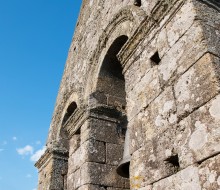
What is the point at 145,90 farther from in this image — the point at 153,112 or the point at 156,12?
the point at 156,12

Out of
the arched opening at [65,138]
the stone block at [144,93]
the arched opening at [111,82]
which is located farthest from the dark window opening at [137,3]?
the arched opening at [65,138]

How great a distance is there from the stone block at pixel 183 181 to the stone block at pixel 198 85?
498 mm

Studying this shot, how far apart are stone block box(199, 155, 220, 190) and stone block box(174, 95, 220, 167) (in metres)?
0.04

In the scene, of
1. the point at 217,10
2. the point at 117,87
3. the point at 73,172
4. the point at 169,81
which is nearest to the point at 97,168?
the point at 73,172

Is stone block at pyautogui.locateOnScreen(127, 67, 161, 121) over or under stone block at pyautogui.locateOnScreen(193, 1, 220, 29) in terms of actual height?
under

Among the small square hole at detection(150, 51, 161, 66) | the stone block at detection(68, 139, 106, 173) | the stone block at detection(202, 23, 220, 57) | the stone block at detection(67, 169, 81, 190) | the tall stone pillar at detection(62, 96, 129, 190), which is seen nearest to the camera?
the stone block at detection(202, 23, 220, 57)

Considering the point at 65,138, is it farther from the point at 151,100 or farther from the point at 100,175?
the point at 151,100

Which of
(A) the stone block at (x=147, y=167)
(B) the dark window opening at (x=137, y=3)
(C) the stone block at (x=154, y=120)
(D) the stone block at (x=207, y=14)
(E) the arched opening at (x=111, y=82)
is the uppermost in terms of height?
(B) the dark window opening at (x=137, y=3)

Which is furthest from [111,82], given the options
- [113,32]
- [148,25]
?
[148,25]

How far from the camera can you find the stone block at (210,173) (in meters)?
1.89

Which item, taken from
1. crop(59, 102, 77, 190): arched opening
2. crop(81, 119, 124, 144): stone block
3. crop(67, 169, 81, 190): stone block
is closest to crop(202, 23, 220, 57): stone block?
crop(81, 119, 124, 144): stone block

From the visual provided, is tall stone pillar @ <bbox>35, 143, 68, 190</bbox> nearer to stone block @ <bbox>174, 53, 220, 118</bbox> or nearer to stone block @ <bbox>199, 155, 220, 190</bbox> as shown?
stone block @ <bbox>174, 53, 220, 118</bbox>

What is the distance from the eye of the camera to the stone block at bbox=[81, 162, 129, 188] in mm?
4102

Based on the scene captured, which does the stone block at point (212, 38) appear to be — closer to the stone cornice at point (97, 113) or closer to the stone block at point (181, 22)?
the stone block at point (181, 22)
